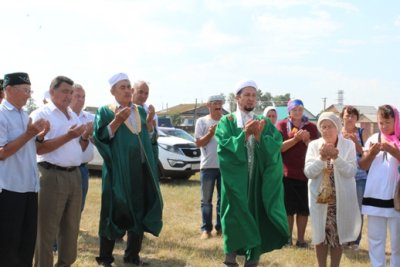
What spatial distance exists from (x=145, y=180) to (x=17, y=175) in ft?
5.21

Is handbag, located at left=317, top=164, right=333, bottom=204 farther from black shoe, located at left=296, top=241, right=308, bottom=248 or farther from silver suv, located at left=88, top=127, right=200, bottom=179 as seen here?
silver suv, located at left=88, top=127, right=200, bottom=179

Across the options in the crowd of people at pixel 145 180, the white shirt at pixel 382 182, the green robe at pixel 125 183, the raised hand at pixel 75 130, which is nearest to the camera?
the crowd of people at pixel 145 180

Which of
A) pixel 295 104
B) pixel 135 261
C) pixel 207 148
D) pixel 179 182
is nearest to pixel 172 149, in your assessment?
pixel 179 182

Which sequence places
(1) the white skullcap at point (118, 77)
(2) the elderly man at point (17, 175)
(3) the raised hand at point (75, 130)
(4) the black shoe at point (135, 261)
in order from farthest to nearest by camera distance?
(4) the black shoe at point (135, 261), (1) the white skullcap at point (118, 77), (3) the raised hand at point (75, 130), (2) the elderly man at point (17, 175)

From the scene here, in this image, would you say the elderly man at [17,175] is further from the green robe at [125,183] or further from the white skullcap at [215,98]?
the white skullcap at [215,98]

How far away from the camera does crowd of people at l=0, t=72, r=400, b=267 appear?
13.6 feet

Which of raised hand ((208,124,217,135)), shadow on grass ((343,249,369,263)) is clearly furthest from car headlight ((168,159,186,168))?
shadow on grass ((343,249,369,263))

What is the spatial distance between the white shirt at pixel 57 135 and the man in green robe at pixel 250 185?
58.6 inches

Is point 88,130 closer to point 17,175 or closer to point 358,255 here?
point 17,175

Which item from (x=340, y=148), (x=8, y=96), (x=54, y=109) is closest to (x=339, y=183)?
(x=340, y=148)

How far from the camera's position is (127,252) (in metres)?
5.56

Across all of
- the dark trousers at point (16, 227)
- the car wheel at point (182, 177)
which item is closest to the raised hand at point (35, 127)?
the dark trousers at point (16, 227)

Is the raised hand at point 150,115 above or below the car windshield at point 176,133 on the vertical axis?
above

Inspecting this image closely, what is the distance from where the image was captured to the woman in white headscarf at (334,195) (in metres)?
4.87
